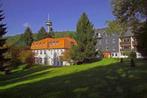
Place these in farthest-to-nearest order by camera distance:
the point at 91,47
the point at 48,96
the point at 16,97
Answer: the point at 91,47
the point at 16,97
the point at 48,96

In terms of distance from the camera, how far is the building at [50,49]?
395 ft

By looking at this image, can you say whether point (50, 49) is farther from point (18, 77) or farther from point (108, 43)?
point (18, 77)

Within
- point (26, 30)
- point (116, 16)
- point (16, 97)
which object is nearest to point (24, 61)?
point (26, 30)

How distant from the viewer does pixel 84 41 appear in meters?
83.6

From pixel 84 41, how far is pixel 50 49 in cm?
4426

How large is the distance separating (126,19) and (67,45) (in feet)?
313

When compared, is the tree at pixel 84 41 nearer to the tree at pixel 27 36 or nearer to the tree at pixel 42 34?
the tree at pixel 27 36

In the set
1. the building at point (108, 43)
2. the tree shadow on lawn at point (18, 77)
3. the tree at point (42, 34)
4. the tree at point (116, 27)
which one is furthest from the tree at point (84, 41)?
the tree at point (42, 34)

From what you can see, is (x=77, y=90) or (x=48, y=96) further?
(x=77, y=90)

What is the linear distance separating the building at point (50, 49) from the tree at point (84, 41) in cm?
3388

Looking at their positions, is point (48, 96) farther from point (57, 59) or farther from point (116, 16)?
point (57, 59)

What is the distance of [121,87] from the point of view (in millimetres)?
19109

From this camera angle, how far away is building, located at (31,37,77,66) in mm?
120544

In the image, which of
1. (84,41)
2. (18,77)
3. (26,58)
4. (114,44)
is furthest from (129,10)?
(114,44)
